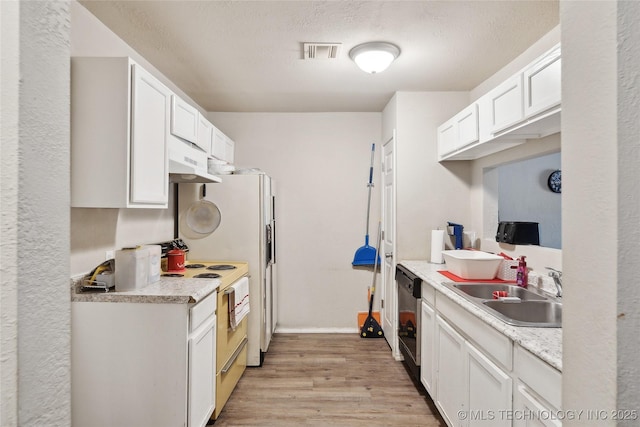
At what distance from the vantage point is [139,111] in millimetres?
1895

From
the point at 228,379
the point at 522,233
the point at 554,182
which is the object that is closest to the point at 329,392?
the point at 228,379

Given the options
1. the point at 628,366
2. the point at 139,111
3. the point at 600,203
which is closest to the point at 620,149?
the point at 600,203

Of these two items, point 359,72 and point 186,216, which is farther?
point 186,216

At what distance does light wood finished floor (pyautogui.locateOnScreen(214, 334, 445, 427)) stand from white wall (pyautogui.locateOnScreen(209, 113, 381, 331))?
1.95 feet

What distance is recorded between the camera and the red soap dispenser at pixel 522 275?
2236mm

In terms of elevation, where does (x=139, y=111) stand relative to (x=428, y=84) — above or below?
below

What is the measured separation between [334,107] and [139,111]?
2.32 metres

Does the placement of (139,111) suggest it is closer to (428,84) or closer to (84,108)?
(84,108)

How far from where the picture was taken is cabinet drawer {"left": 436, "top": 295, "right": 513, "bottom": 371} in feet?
4.86

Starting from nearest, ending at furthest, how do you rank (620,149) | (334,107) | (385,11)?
1. (620,149)
2. (385,11)
3. (334,107)

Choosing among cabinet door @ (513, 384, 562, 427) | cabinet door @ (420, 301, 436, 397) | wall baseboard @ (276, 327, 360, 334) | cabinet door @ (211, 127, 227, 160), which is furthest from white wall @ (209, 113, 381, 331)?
cabinet door @ (513, 384, 562, 427)

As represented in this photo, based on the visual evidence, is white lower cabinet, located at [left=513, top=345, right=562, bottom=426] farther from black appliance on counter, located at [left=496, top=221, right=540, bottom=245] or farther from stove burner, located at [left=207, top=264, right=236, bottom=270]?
stove burner, located at [left=207, top=264, right=236, bottom=270]

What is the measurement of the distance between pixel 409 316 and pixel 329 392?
2.80 ft

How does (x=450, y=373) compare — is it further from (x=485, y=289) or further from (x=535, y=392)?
(x=535, y=392)
